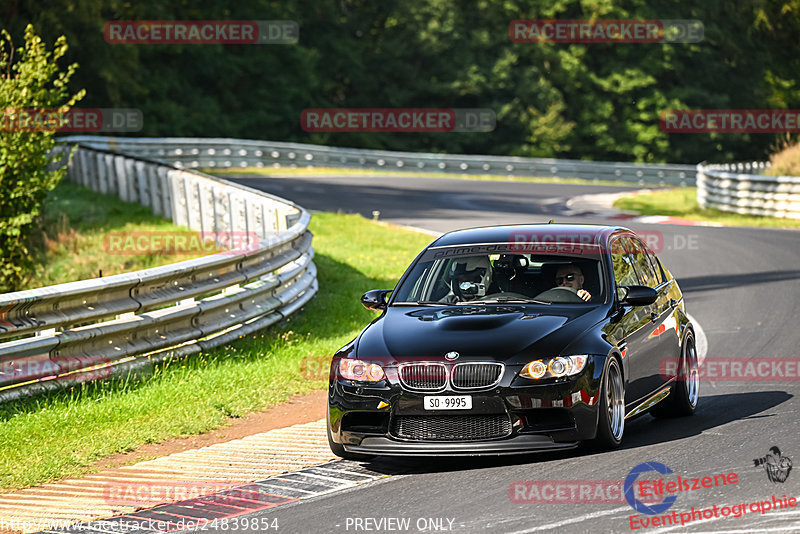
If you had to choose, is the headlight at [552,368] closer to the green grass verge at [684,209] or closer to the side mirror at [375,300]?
the side mirror at [375,300]

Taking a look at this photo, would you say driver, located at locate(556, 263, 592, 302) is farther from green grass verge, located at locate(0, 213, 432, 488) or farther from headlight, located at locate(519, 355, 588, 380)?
green grass verge, located at locate(0, 213, 432, 488)

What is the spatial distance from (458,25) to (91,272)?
163 feet

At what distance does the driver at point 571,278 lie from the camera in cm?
865

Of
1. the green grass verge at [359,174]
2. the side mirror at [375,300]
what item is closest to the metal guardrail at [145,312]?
the side mirror at [375,300]

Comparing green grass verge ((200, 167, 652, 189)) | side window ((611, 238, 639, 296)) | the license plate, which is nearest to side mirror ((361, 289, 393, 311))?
the license plate

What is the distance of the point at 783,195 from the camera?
105 feet

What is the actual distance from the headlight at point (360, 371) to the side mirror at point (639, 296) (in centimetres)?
195

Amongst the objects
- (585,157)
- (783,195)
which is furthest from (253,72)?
(783,195)

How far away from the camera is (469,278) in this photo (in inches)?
350

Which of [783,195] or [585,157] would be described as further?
[585,157]

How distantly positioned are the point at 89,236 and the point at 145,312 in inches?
498

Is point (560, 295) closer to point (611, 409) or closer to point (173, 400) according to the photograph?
point (611, 409)

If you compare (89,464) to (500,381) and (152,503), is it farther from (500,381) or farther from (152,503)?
(500,381)

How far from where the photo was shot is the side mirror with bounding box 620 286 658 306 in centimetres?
835
